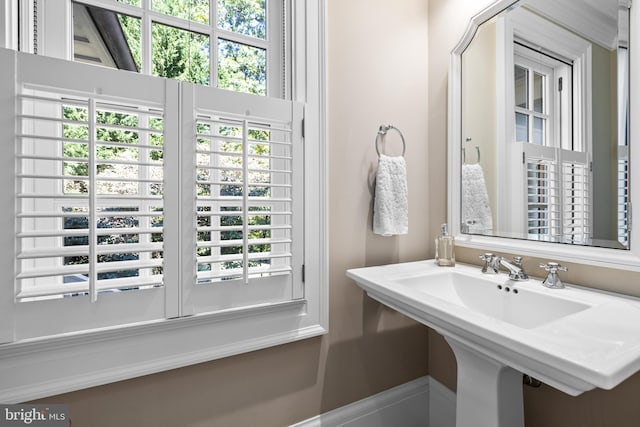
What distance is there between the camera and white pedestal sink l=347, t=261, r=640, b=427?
60cm

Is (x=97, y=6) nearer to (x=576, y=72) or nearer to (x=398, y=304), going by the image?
(x=398, y=304)

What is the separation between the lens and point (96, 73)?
2.99 ft

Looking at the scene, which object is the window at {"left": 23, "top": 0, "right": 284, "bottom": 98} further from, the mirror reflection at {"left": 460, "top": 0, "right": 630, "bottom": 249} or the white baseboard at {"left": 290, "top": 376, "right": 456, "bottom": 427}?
the white baseboard at {"left": 290, "top": 376, "right": 456, "bottom": 427}

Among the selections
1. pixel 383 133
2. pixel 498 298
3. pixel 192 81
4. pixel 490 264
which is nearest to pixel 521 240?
pixel 490 264

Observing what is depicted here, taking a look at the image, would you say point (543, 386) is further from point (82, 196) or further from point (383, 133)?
point (82, 196)

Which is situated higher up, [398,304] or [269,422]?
[398,304]

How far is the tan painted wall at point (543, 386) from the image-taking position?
3.11 ft

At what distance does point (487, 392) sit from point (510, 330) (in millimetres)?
410

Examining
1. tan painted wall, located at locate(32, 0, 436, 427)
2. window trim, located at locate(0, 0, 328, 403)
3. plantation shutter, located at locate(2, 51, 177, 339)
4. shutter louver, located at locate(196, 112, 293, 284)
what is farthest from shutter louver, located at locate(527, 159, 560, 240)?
plantation shutter, located at locate(2, 51, 177, 339)

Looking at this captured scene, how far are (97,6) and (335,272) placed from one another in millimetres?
1277

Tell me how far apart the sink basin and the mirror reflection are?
0.82 feet

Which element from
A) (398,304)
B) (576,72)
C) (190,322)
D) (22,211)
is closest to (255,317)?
(190,322)

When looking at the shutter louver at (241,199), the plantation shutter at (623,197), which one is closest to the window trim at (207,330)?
the shutter louver at (241,199)

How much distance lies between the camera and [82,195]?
2.93 ft
